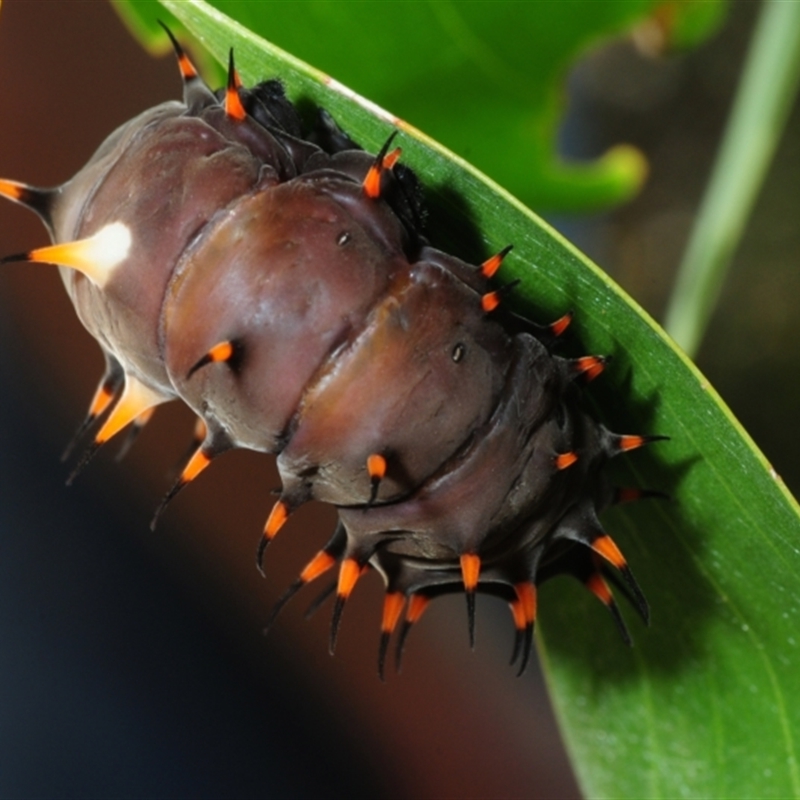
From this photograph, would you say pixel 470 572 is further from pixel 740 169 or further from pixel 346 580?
pixel 740 169

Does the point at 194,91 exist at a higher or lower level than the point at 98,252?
higher

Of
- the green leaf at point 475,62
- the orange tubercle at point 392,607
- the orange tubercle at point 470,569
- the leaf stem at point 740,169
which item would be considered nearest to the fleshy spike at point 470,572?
the orange tubercle at point 470,569

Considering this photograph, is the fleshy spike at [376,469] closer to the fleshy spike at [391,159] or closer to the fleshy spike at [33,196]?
the fleshy spike at [391,159]

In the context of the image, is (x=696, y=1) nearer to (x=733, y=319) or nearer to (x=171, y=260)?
(x=733, y=319)

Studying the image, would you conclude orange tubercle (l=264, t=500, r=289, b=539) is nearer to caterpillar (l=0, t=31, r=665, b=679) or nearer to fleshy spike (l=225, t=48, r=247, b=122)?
caterpillar (l=0, t=31, r=665, b=679)

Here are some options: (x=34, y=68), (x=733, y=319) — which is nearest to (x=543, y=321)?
(x=733, y=319)

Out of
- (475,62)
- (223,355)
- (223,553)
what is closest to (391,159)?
(223,355)

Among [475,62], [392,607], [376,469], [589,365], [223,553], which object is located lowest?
[223,553]
